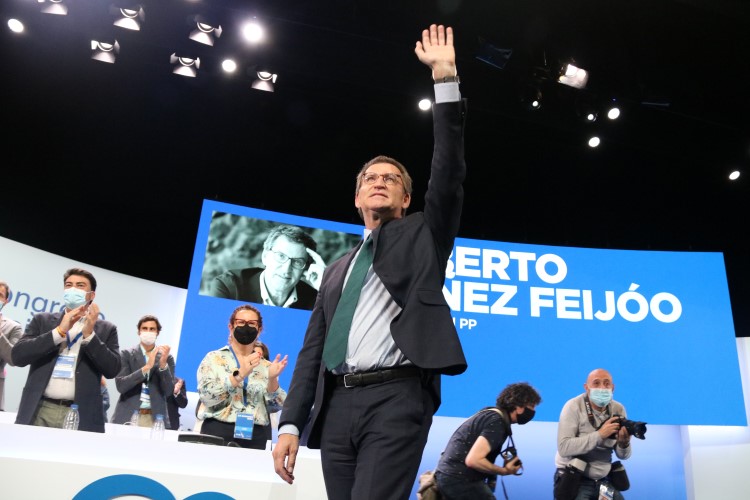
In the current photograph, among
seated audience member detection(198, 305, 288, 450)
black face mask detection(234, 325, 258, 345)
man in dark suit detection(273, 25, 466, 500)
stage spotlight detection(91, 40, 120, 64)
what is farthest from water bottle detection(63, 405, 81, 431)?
stage spotlight detection(91, 40, 120, 64)

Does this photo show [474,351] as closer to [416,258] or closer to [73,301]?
[73,301]

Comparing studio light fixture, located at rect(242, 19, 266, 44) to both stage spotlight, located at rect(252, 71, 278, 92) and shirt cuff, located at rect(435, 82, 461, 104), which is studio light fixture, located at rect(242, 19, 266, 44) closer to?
stage spotlight, located at rect(252, 71, 278, 92)

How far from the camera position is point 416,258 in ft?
5.61

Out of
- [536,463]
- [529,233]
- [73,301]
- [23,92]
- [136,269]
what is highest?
[23,92]

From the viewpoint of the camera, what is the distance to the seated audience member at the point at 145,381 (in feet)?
15.9

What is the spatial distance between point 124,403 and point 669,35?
5.93 m

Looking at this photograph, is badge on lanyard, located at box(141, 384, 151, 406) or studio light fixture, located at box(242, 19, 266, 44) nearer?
badge on lanyard, located at box(141, 384, 151, 406)

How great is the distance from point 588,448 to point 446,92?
3.32 metres

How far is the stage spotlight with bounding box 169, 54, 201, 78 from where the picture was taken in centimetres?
684

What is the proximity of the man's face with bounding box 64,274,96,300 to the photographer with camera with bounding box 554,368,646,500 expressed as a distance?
3.09m

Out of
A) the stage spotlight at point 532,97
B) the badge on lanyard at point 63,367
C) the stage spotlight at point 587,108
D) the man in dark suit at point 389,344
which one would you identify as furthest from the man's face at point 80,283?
the stage spotlight at point 587,108

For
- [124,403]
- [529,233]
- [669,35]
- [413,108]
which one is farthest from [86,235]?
[669,35]

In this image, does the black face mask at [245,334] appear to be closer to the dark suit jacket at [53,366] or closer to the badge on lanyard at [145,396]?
the dark suit jacket at [53,366]

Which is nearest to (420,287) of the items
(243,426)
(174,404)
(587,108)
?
(243,426)
